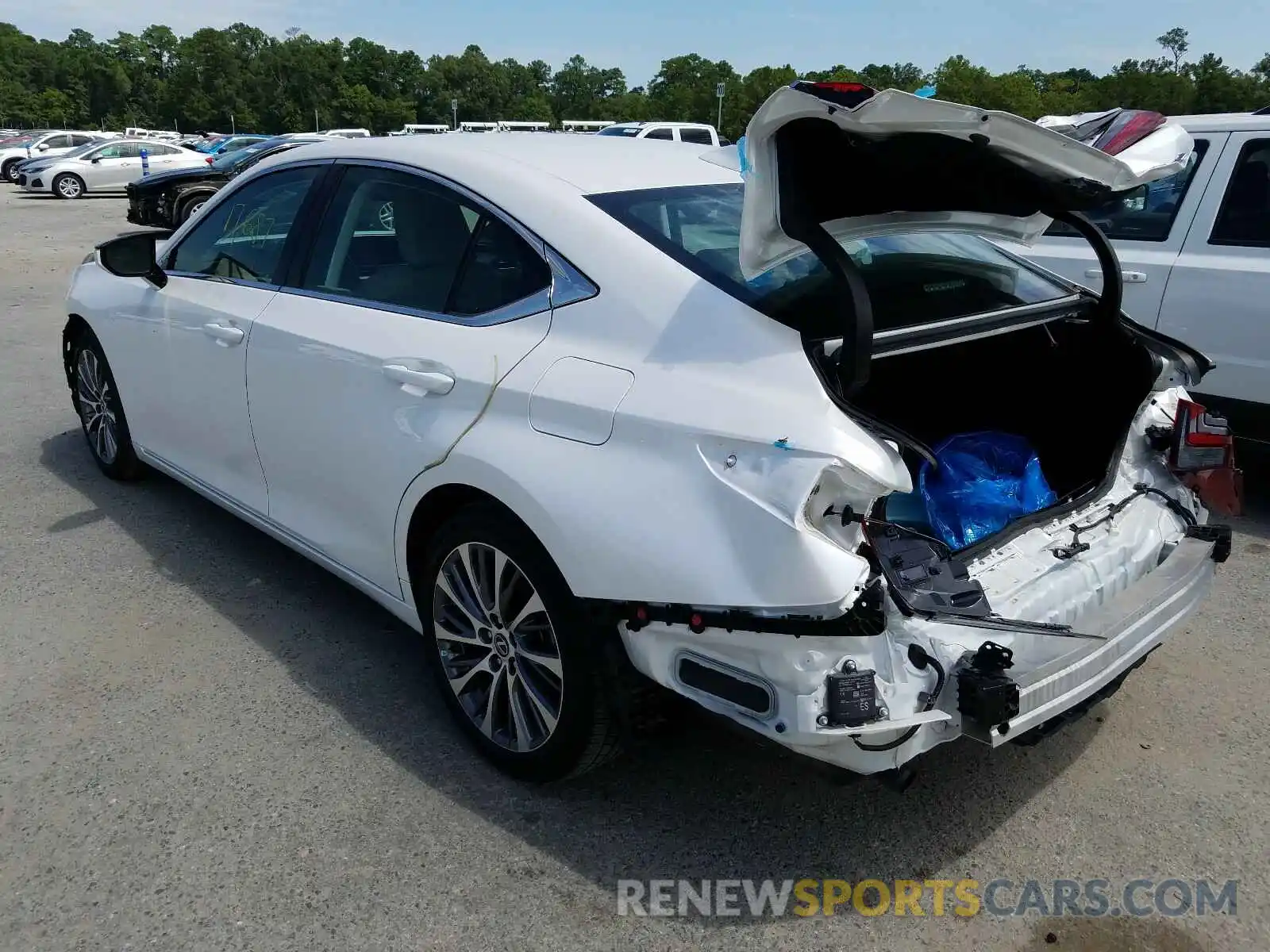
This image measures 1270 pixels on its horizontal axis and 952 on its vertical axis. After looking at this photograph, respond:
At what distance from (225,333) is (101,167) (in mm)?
28043

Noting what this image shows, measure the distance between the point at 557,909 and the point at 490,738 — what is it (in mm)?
601

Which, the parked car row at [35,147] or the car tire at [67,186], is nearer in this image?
the car tire at [67,186]

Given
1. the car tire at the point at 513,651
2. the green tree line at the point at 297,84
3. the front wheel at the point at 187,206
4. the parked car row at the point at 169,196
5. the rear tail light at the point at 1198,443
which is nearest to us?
the car tire at the point at 513,651

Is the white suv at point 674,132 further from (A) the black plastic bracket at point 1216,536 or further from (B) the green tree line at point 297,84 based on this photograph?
(B) the green tree line at point 297,84

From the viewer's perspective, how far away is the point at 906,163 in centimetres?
245

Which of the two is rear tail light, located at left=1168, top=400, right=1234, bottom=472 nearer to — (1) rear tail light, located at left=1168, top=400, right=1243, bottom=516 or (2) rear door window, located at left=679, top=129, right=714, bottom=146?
(1) rear tail light, located at left=1168, top=400, right=1243, bottom=516

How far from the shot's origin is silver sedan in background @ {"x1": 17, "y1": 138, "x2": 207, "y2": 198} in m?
26.9

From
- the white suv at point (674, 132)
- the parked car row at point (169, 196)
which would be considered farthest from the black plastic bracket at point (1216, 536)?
the white suv at point (674, 132)

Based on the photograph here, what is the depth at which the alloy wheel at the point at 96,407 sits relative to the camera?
16.6 feet

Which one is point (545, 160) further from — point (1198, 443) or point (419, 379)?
point (1198, 443)

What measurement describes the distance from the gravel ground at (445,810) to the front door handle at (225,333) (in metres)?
1.04

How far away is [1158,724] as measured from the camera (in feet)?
10.7

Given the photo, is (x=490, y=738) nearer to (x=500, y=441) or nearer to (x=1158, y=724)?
(x=500, y=441)

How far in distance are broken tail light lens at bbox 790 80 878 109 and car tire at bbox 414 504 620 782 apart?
1243mm
